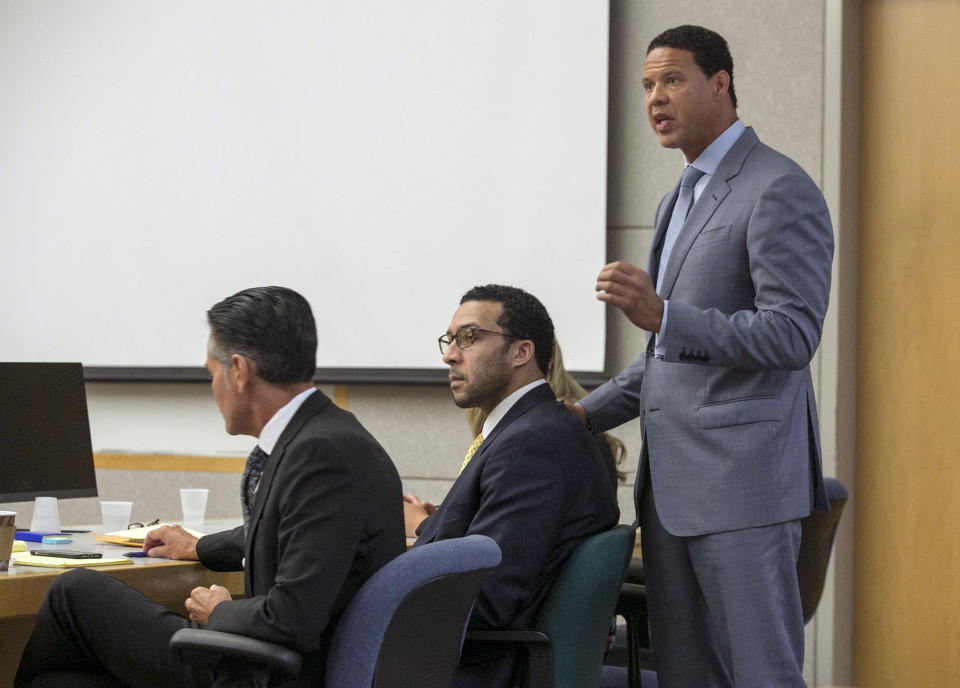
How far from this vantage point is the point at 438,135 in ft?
13.5

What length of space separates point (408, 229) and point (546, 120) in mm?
641

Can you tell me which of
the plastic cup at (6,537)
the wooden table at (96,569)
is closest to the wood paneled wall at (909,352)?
the wooden table at (96,569)

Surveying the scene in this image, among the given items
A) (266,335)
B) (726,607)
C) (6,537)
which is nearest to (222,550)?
(6,537)

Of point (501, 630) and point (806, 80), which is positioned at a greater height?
point (806, 80)

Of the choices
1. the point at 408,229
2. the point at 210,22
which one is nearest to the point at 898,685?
the point at 408,229

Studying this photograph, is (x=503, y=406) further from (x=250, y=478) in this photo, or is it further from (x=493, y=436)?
(x=250, y=478)

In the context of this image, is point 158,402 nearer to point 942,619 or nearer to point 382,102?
point 382,102

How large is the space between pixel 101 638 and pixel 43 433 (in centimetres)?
91

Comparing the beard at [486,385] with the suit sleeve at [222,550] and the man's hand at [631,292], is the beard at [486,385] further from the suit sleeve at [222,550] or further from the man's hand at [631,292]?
the man's hand at [631,292]

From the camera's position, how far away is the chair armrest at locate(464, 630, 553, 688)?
2.00 m

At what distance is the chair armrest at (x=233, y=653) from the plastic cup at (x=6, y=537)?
47cm

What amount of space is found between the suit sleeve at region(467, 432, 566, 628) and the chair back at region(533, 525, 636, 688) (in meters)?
0.06

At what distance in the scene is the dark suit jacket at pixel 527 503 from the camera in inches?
81.8

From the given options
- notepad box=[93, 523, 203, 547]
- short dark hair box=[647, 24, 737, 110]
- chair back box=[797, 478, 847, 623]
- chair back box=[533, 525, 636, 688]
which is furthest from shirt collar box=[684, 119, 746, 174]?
notepad box=[93, 523, 203, 547]
